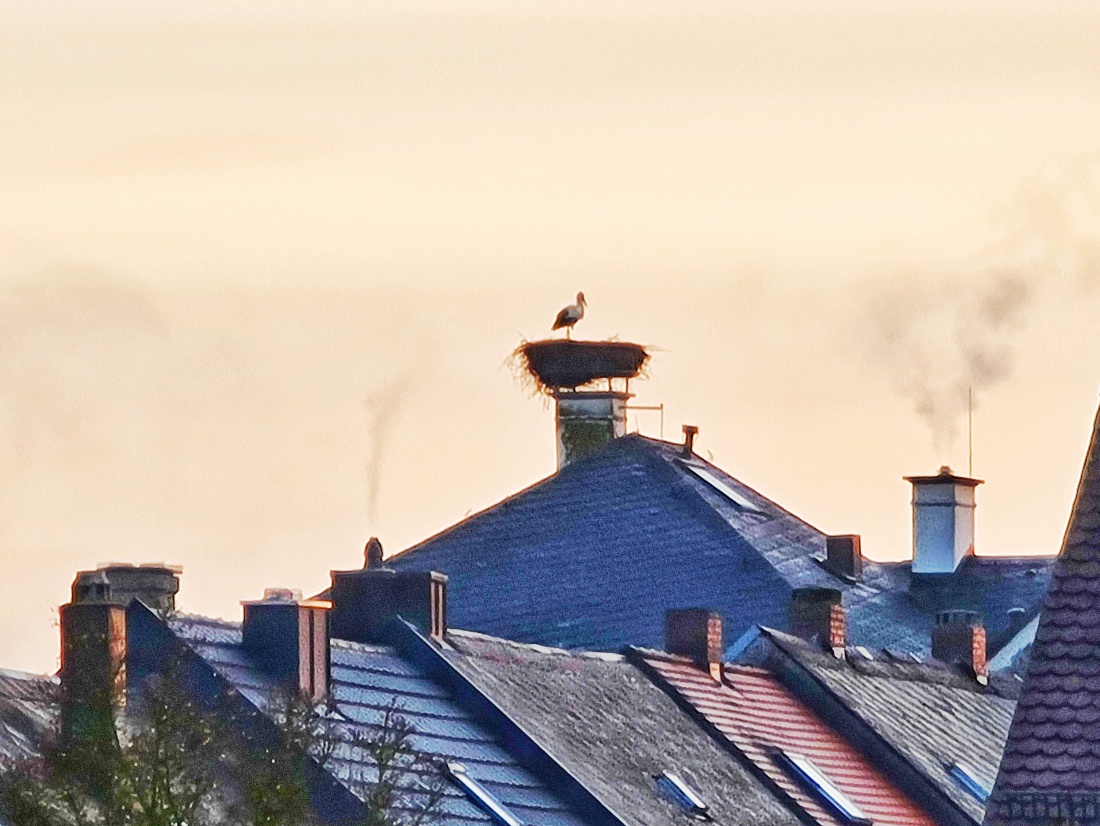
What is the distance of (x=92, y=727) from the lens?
2956cm

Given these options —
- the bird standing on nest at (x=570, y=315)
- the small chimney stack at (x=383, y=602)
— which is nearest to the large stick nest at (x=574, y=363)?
the bird standing on nest at (x=570, y=315)

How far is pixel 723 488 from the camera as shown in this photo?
2628 inches

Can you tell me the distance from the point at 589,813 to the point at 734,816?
3239 millimetres

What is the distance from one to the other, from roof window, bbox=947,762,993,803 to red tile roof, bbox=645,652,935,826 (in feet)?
3.00

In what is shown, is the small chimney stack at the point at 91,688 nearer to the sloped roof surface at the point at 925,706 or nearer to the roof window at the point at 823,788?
the roof window at the point at 823,788

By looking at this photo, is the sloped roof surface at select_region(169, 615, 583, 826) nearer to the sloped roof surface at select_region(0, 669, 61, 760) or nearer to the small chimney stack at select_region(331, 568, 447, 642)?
the small chimney stack at select_region(331, 568, 447, 642)

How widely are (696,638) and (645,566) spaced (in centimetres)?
1145

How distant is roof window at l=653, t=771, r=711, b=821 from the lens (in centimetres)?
4541

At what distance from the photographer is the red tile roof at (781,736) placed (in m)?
49.6

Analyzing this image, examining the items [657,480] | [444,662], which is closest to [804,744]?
[444,662]

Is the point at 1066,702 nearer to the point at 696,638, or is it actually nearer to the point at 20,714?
the point at 20,714

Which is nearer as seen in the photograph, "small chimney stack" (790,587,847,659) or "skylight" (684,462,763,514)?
"small chimney stack" (790,587,847,659)

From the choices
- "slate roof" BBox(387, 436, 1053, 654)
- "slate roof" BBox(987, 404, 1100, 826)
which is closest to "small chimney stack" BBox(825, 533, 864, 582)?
"slate roof" BBox(387, 436, 1053, 654)

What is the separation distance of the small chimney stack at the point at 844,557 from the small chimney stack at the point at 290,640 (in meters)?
24.1
